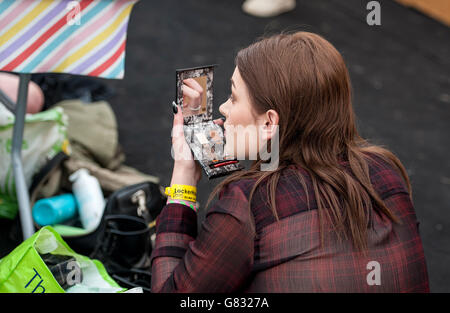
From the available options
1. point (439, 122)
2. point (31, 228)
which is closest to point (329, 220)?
point (31, 228)

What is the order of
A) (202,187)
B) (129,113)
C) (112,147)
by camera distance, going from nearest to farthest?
(112,147) → (202,187) → (129,113)

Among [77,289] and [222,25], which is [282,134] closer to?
[77,289]

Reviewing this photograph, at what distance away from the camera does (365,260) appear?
49.3 inches

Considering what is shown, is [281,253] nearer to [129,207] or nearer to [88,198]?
[129,207]

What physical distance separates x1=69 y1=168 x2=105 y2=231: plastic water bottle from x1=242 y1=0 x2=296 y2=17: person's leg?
287 cm

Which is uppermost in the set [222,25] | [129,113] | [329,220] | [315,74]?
[222,25]

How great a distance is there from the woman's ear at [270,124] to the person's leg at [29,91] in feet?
5.25

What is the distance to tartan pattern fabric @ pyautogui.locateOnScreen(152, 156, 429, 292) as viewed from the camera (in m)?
1.21

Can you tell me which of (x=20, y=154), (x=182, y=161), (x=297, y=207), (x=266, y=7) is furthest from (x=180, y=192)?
(x=266, y=7)

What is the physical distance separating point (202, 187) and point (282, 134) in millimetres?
1640

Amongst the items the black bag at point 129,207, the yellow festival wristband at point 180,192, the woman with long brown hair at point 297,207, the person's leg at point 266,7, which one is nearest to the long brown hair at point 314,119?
the woman with long brown hair at point 297,207

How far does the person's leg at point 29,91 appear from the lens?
2.56 metres

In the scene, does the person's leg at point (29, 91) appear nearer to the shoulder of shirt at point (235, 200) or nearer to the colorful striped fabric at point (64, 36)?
the colorful striped fabric at point (64, 36)

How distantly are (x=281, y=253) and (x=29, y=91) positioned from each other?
77.4 inches
